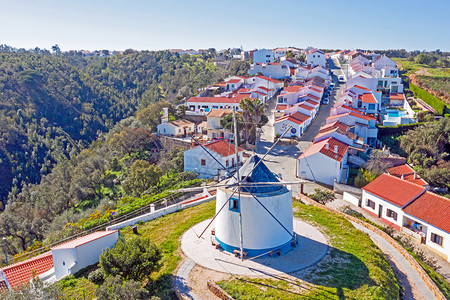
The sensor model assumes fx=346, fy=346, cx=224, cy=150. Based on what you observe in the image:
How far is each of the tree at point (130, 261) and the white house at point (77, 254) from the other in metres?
3.57

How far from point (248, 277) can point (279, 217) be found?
12.5 ft

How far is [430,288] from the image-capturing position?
17766 mm

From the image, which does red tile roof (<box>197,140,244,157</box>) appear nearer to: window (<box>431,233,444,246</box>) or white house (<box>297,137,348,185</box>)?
white house (<box>297,137,348,185</box>)

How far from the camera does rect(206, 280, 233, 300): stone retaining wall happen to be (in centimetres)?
1477

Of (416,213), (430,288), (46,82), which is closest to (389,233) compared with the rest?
(416,213)

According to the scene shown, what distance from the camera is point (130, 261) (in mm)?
15578

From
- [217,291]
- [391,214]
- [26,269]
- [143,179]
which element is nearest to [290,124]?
[391,214]

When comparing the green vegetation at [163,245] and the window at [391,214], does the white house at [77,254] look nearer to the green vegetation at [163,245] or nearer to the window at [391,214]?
the green vegetation at [163,245]

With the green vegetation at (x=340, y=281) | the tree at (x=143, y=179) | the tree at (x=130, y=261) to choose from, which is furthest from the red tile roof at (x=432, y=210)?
the tree at (x=143, y=179)

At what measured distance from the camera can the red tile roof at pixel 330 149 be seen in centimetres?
3581

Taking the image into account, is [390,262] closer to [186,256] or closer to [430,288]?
[430,288]

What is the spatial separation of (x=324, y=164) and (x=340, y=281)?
20.5 meters

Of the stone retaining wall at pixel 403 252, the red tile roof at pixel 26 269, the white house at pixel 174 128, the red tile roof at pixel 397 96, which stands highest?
the red tile roof at pixel 397 96

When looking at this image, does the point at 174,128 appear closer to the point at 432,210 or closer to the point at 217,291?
the point at 432,210
